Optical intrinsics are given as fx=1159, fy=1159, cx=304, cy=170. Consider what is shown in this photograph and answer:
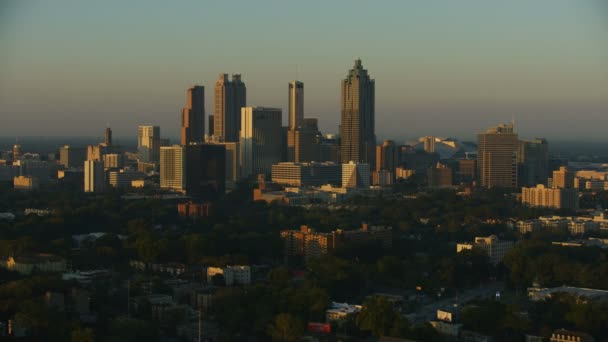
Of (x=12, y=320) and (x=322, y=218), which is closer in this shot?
(x=12, y=320)

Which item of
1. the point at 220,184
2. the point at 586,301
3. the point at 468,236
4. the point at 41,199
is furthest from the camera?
the point at 220,184

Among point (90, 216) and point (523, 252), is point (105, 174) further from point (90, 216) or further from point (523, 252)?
point (523, 252)

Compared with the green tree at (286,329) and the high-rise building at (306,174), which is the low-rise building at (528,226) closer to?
the green tree at (286,329)

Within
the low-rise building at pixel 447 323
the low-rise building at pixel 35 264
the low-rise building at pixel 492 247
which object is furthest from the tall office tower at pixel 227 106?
the low-rise building at pixel 447 323

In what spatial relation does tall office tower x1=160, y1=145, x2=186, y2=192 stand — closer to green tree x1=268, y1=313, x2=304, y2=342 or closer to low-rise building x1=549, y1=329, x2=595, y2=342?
green tree x1=268, y1=313, x2=304, y2=342

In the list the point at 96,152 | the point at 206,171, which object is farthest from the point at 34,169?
the point at 206,171

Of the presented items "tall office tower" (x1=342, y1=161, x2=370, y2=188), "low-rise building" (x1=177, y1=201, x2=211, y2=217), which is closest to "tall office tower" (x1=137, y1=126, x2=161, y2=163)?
"tall office tower" (x1=342, y1=161, x2=370, y2=188)

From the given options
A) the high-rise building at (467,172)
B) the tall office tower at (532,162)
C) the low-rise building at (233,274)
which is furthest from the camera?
the high-rise building at (467,172)

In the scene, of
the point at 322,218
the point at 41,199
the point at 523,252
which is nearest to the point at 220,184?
the point at 41,199
